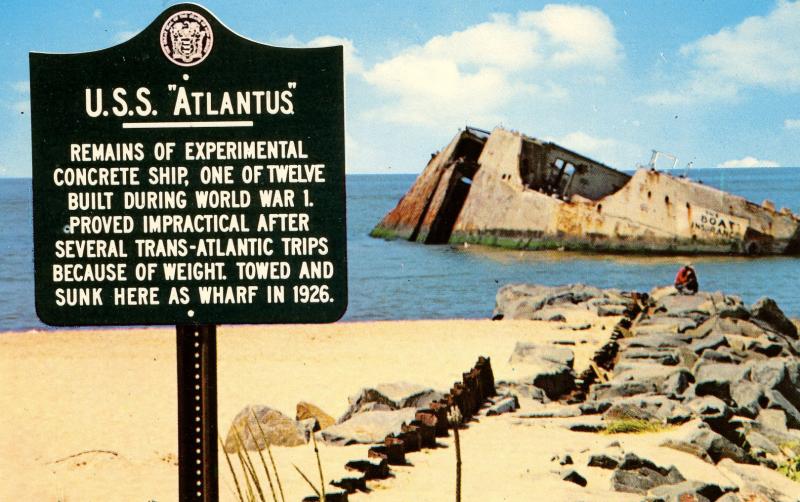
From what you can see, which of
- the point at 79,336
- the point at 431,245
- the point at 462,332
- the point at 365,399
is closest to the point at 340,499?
the point at 365,399

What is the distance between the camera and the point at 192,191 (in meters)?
4.14

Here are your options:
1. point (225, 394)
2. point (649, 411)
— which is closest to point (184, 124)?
point (649, 411)

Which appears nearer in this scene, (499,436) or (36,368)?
(499,436)

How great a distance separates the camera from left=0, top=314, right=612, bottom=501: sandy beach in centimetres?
676

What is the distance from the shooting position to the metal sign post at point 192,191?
13.4 ft

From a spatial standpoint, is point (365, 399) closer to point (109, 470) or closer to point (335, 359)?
point (109, 470)

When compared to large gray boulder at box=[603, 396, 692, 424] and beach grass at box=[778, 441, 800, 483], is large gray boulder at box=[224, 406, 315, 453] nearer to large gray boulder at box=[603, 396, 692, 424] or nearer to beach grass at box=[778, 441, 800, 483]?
large gray boulder at box=[603, 396, 692, 424]

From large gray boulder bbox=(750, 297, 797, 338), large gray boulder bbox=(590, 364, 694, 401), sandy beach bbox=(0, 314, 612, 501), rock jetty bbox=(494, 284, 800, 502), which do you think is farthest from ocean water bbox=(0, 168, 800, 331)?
large gray boulder bbox=(590, 364, 694, 401)

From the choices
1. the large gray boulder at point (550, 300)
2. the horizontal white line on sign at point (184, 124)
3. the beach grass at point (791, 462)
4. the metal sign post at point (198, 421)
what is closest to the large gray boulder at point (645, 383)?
the beach grass at point (791, 462)

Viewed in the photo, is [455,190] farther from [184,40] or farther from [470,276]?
[184,40]

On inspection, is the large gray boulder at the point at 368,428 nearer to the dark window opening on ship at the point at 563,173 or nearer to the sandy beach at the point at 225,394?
the sandy beach at the point at 225,394

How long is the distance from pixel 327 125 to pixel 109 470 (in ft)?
14.5

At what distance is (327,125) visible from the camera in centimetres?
414

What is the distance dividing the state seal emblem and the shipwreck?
3180 cm
